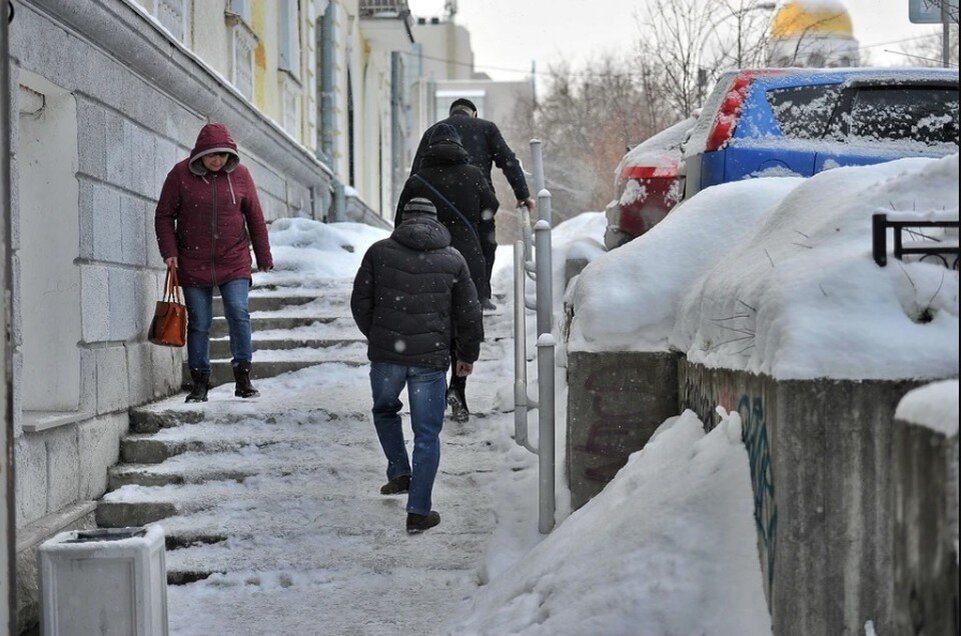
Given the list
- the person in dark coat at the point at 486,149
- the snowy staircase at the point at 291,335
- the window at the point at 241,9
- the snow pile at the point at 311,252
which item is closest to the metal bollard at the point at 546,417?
the snowy staircase at the point at 291,335

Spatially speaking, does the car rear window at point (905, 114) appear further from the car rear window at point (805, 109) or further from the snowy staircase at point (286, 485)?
the snowy staircase at point (286, 485)

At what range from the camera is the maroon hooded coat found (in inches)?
270

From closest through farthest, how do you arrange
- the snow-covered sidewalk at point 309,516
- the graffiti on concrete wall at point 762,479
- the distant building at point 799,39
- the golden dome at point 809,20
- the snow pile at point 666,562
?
the graffiti on concrete wall at point 762,479
the snow pile at point 666,562
the snow-covered sidewalk at point 309,516
the distant building at point 799,39
the golden dome at point 809,20

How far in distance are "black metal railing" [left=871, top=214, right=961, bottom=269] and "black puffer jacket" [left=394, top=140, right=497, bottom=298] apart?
4.24 metres

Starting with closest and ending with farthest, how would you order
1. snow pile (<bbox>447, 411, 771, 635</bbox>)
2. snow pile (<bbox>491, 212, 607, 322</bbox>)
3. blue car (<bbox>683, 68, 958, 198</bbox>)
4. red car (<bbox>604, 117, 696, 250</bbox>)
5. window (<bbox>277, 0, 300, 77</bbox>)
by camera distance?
snow pile (<bbox>447, 411, 771, 635</bbox>) < blue car (<bbox>683, 68, 958, 198</bbox>) < red car (<bbox>604, 117, 696, 250</bbox>) < snow pile (<bbox>491, 212, 607, 322</bbox>) < window (<bbox>277, 0, 300, 77</bbox>)

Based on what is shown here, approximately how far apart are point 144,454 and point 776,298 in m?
4.14

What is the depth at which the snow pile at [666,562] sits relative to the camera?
3221mm

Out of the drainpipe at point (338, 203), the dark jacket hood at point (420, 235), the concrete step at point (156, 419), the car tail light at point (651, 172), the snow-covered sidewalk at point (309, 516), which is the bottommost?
the snow-covered sidewalk at point (309, 516)

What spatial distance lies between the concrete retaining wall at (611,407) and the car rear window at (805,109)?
1905 mm

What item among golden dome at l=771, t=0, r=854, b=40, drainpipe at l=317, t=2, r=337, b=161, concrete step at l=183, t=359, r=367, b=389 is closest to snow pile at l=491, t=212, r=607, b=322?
concrete step at l=183, t=359, r=367, b=389

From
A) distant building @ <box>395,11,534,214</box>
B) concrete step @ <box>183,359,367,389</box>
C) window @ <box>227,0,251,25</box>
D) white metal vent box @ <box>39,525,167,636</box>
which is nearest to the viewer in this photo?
white metal vent box @ <box>39,525,167,636</box>

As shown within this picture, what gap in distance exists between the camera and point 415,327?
5547 millimetres

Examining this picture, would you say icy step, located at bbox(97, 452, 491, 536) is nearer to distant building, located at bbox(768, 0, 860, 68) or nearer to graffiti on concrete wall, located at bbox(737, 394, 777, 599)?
graffiti on concrete wall, located at bbox(737, 394, 777, 599)

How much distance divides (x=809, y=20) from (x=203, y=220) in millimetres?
15867
